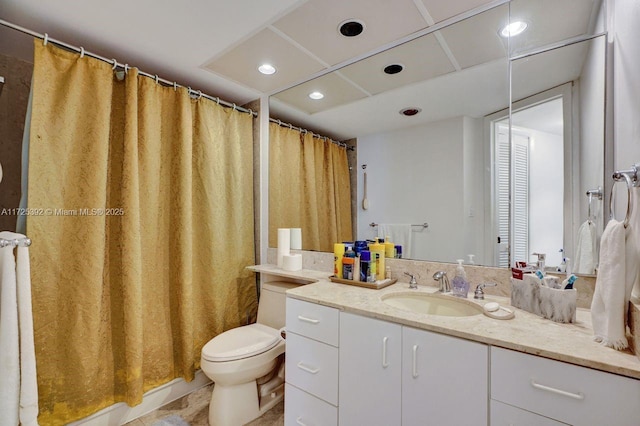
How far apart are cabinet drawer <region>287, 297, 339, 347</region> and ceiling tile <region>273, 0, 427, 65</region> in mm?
1463

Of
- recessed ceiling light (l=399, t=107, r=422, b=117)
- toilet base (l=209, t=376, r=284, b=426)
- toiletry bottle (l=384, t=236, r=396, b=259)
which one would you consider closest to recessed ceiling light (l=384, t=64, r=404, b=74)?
recessed ceiling light (l=399, t=107, r=422, b=117)

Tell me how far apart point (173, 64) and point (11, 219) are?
131 cm

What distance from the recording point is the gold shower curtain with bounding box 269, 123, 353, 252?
2.02 metres

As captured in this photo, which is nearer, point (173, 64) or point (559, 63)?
point (559, 63)

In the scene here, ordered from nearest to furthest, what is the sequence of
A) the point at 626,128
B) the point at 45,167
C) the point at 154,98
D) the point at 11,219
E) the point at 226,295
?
the point at 626,128 → the point at 45,167 → the point at 11,219 → the point at 154,98 → the point at 226,295

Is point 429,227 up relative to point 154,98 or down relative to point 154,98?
down

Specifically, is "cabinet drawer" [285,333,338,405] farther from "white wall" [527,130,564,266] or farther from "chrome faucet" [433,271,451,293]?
"white wall" [527,130,564,266]

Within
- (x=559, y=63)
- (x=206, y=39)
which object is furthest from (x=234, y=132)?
(x=559, y=63)

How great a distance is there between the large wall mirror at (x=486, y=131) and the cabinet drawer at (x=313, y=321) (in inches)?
26.1

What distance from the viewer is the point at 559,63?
1248 millimetres

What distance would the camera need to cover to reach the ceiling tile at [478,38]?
136 cm

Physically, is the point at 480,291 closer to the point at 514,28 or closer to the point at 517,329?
the point at 517,329

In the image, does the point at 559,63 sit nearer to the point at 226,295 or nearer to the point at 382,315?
the point at 382,315

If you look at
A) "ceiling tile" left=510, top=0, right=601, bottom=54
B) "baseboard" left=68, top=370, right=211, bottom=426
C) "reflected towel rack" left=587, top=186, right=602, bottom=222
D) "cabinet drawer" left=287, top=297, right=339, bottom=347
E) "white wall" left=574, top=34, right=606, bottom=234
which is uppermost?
"ceiling tile" left=510, top=0, right=601, bottom=54
